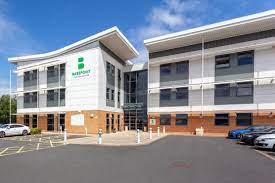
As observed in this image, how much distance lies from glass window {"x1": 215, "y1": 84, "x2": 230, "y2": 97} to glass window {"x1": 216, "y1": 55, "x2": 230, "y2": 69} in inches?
94.5

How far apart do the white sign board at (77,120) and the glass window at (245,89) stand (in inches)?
780

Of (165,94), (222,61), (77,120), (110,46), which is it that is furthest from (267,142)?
(110,46)

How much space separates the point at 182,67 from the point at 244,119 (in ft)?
33.3

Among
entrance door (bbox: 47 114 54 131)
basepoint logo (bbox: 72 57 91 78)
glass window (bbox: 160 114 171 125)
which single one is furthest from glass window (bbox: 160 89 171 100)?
entrance door (bbox: 47 114 54 131)

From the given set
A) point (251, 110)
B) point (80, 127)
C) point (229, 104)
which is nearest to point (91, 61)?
point (80, 127)

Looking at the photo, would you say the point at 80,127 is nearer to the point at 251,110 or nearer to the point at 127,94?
the point at 127,94

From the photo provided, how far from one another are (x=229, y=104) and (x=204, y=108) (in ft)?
9.89

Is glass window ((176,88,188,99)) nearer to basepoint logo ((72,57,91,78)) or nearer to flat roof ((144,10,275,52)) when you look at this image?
flat roof ((144,10,275,52))

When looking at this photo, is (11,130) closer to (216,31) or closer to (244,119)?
(216,31)

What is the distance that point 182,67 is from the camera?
99.8ft

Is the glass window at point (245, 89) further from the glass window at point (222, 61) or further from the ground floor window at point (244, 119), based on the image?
the glass window at point (222, 61)

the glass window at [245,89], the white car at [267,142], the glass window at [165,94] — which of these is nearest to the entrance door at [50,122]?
the glass window at [165,94]

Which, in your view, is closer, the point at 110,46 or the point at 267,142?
the point at 267,142

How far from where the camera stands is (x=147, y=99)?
3331 cm
